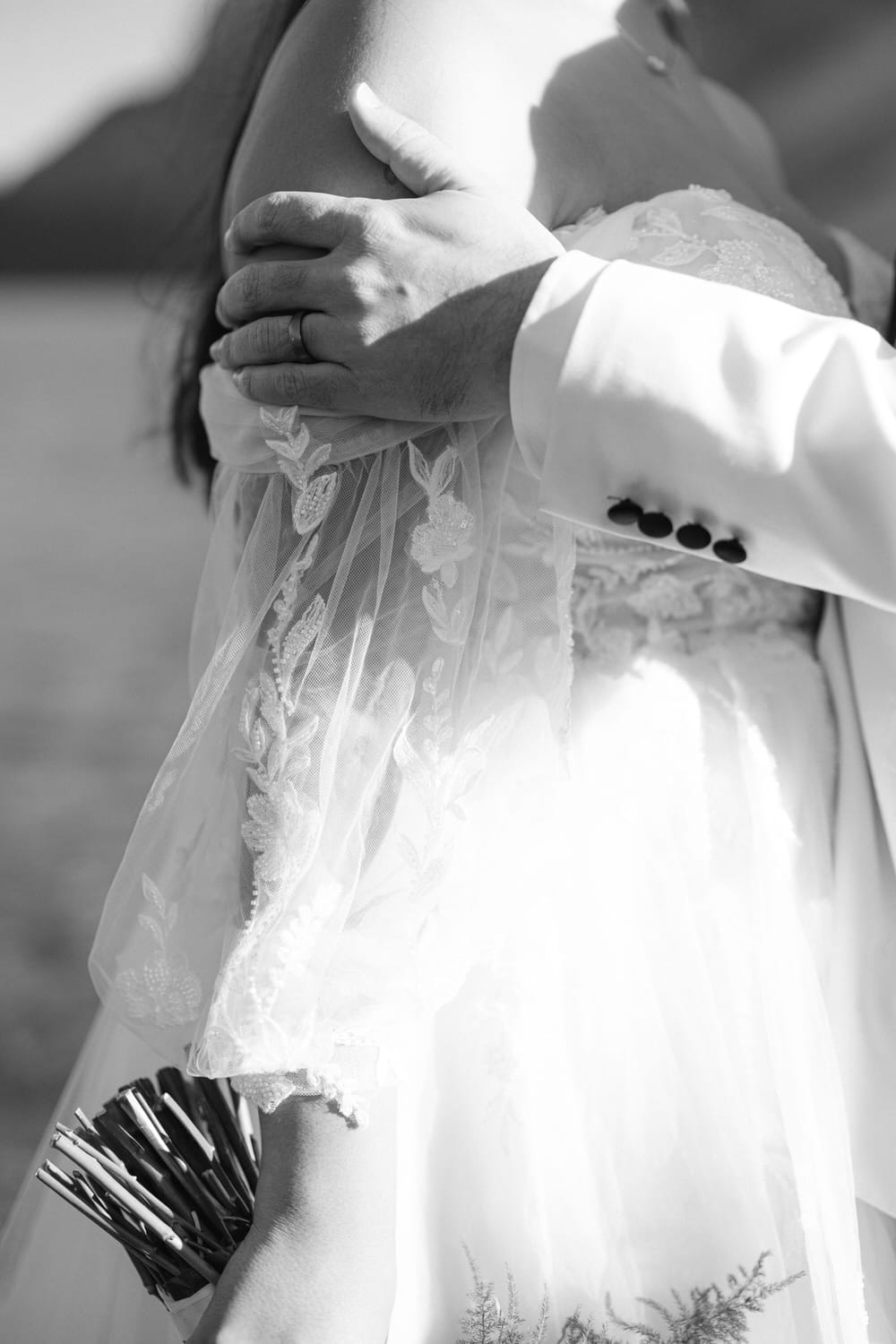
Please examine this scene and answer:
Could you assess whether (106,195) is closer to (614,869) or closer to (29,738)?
(29,738)

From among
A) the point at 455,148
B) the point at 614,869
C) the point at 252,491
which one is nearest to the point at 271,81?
the point at 455,148

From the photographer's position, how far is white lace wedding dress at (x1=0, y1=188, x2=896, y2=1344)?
73cm

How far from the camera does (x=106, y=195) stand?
732 cm

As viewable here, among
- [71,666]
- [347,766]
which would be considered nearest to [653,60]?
[347,766]

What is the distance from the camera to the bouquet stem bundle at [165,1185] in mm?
753

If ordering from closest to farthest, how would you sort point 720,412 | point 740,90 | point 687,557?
point 720,412 → point 687,557 → point 740,90

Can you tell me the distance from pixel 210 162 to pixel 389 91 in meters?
0.38

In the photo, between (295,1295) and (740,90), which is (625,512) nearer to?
(295,1295)

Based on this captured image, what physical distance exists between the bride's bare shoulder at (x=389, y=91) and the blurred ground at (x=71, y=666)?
0.45 meters

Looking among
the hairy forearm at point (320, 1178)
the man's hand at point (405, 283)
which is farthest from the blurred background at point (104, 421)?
the hairy forearm at point (320, 1178)

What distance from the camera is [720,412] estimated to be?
637 millimetres

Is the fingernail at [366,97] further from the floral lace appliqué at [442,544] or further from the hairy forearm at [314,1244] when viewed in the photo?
the hairy forearm at [314,1244]

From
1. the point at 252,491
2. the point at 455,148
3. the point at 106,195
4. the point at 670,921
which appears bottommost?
the point at 670,921

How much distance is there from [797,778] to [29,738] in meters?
3.86
